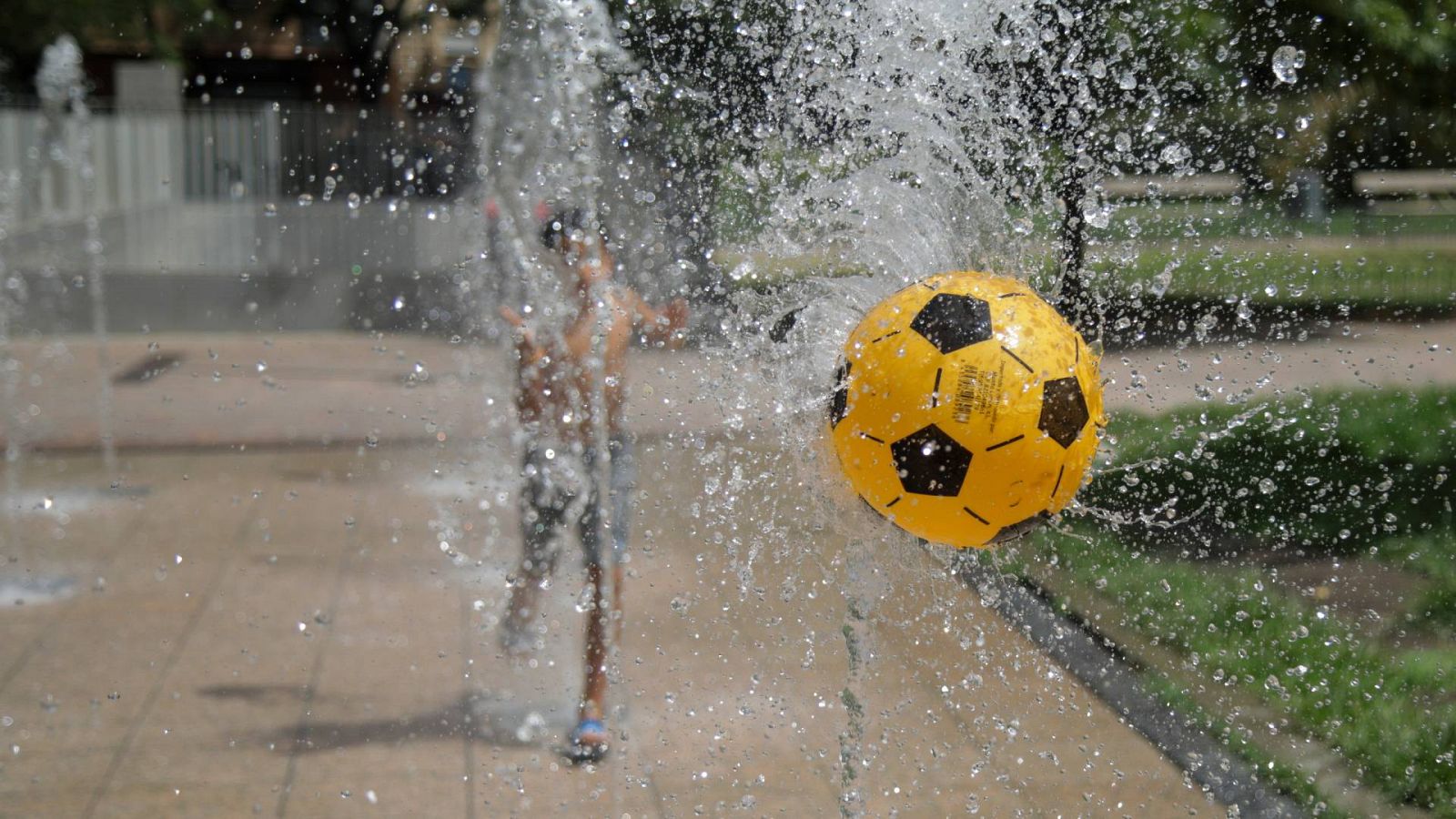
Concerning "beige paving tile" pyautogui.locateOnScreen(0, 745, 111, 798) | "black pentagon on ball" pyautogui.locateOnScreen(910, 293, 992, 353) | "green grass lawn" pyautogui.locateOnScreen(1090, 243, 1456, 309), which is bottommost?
"beige paving tile" pyautogui.locateOnScreen(0, 745, 111, 798)

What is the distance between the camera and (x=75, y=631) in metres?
5.02

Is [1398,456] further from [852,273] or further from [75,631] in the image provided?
[75,631]

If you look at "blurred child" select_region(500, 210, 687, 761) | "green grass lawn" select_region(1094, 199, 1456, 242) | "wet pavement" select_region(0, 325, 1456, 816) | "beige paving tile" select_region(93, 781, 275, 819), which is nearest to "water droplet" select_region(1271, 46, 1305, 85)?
"green grass lawn" select_region(1094, 199, 1456, 242)

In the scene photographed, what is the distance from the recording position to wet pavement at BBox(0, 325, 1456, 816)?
370 cm

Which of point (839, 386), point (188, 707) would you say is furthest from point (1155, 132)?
point (188, 707)

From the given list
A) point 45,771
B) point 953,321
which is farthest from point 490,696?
point 953,321

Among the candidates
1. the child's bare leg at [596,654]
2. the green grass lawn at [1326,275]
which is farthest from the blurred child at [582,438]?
the green grass lawn at [1326,275]

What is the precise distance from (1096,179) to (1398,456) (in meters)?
3.34

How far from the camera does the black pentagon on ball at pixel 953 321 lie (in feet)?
10.0

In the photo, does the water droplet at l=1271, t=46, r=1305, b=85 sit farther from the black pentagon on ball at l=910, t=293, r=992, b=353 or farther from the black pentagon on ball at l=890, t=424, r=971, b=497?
the black pentagon on ball at l=890, t=424, r=971, b=497

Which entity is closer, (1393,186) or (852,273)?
(852,273)

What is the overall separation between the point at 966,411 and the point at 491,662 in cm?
230

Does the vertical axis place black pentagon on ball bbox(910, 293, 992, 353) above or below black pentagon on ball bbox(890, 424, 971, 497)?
above

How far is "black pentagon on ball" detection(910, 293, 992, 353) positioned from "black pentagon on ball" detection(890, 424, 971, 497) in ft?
0.65
